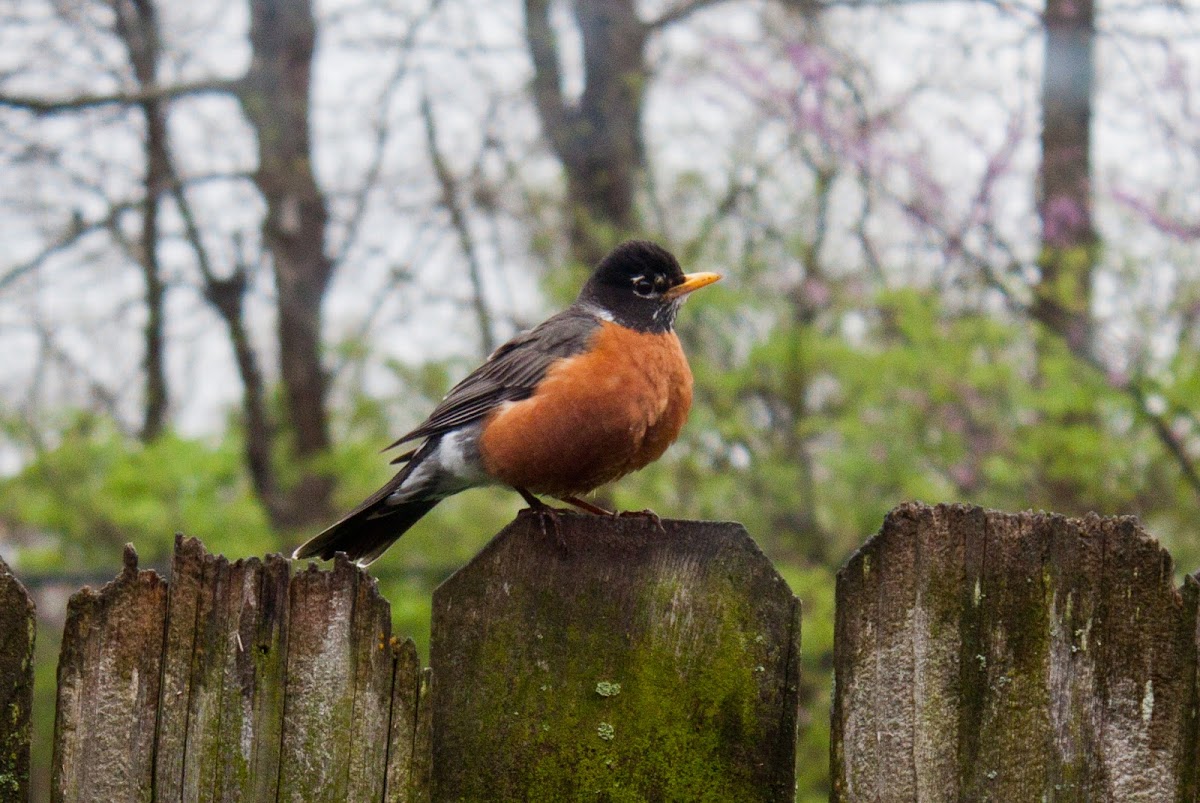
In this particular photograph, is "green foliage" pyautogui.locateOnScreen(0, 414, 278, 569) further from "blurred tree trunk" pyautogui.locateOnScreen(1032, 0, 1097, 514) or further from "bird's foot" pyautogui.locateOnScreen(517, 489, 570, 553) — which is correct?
"bird's foot" pyautogui.locateOnScreen(517, 489, 570, 553)

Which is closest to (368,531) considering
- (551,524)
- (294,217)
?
(551,524)

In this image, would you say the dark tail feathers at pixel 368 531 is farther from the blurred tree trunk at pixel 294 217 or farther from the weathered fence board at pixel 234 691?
the blurred tree trunk at pixel 294 217

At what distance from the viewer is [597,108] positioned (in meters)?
9.52

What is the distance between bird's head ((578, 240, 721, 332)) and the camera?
14.4ft

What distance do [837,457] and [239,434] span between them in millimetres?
6190

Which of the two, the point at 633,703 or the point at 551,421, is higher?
the point at 551,421

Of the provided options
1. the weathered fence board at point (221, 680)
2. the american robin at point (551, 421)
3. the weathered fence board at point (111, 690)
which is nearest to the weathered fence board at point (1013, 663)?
the weathered fence board at point (221, 680)

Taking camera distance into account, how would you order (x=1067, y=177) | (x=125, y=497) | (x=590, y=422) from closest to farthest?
1. (x=590, y=422)
2. (x=1067, y=177)
3. (x=125, y=497)

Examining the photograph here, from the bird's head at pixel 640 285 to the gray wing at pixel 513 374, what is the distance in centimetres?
21

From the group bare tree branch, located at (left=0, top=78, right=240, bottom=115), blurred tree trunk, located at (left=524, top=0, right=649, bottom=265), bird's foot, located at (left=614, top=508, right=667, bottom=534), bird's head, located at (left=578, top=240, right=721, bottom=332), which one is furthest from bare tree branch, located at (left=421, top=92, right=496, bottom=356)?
bird's foot, located at (left=614, top=508, right=667, bottom=534)

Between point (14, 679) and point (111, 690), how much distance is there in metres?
0.14

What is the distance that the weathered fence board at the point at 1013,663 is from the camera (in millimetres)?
1842

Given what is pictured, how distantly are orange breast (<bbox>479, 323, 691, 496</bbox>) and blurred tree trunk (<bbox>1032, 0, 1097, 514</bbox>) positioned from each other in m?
2.94

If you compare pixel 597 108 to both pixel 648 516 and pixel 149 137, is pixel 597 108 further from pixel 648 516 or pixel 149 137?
pixel 648 516
